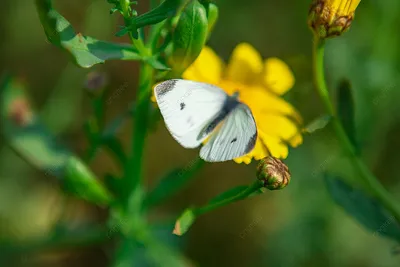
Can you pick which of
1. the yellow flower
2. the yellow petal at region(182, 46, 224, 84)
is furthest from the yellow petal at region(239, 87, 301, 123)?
the yellow petal at region(182, 46, 224, 84)

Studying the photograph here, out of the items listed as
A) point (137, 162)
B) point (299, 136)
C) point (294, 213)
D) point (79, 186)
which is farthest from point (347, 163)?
point (79, 186)

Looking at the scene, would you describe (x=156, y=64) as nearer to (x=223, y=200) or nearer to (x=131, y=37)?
(x=131, y=37)

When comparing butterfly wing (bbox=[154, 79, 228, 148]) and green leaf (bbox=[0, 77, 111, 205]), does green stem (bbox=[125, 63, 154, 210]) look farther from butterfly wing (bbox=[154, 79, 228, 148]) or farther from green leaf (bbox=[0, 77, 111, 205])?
butterfly wing (bbox=[154, 79, 228, 148])

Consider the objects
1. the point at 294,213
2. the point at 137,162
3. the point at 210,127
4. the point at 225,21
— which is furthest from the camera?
the point at 225,21

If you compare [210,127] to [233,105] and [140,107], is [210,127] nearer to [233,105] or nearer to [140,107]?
[233,105]

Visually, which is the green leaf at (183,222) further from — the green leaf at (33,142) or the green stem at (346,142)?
the green stem at (346,142)
